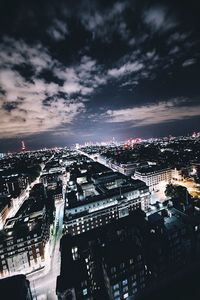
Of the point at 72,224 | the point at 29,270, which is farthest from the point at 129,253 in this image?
the point at 29,270

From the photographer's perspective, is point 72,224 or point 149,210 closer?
point 72,224

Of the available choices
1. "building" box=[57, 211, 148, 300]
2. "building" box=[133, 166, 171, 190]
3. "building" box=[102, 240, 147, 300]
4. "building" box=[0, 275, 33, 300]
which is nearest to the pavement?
"building" box=[0, 275, 33, 300]

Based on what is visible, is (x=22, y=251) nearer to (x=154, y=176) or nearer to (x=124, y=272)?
(x=124, y=272)

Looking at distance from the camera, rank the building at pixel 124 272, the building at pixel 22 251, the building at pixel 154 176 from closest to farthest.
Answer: the building at pixel 124 272
the building at pixel 22 251
the building at pixel 154 176

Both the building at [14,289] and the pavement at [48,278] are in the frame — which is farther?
the pavement at [48,278]

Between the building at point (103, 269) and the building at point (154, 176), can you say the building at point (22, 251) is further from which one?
the building at point (154, 176)

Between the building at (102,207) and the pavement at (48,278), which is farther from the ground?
the building at (102,207)

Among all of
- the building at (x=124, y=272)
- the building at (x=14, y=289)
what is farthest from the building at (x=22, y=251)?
the building at (x=124, y=272)

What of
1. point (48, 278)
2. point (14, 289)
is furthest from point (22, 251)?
point (14, 289)

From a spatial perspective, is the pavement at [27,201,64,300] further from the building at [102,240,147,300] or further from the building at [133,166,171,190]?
the building at [133,166,171,190]

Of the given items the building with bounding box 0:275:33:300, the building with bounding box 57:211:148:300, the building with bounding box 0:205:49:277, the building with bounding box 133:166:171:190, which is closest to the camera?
the building with bounding box 0:275:33:300

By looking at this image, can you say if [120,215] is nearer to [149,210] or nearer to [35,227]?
[149,210]
